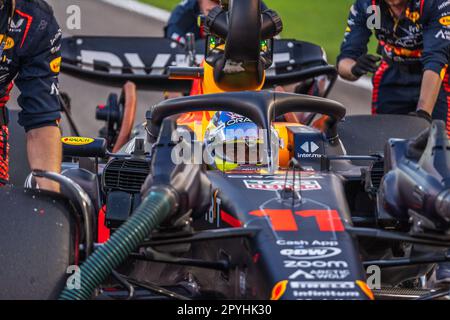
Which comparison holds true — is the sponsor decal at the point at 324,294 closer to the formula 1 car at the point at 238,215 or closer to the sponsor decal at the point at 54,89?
the formula 1 car at the point at 238,215

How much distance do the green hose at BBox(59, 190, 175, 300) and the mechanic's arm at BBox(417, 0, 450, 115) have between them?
12.6 ft

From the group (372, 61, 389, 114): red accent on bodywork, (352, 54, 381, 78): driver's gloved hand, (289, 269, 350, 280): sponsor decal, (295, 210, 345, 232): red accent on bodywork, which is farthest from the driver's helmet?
(372, 61, 389, 114): red accent on bodywork

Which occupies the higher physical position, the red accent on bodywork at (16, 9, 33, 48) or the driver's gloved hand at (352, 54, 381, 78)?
the red accent on bodywork at (16, 9, 33, 48)

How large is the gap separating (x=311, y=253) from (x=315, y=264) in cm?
7

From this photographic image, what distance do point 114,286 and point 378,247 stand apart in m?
1.14

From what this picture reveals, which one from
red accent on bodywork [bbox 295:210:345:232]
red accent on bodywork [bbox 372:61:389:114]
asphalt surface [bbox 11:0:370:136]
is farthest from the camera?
asphalt surface [bbox 11:0:370:136]

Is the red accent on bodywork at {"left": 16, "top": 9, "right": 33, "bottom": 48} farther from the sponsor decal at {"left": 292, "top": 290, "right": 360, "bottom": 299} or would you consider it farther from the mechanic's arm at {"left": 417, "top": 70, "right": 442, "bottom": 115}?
the mechanic's arm at {"left": 417, "top": 70, "right": 442, "bottom": 115}

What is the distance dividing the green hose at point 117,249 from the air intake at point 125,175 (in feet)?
4.06

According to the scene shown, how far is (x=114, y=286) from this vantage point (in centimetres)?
471

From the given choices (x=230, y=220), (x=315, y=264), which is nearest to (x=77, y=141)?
(x=230, y=220)

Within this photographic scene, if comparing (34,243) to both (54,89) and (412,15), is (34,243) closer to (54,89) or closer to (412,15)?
(54,89)

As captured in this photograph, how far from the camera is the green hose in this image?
3.64 metres

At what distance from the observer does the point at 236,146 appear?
497 centimetres
